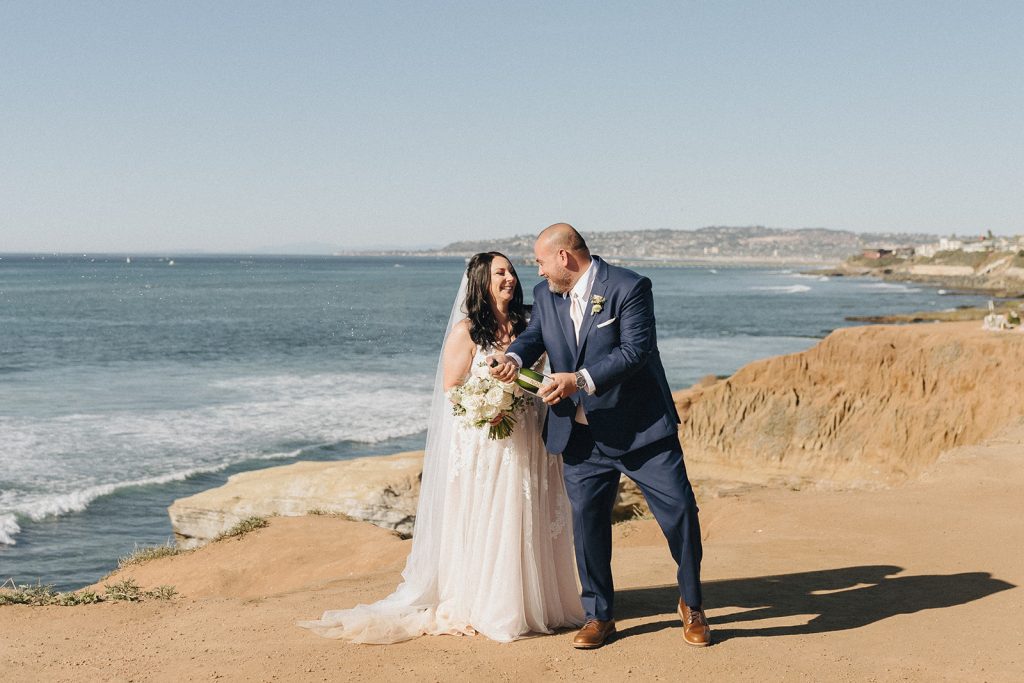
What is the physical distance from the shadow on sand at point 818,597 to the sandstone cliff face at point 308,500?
19.7 feet

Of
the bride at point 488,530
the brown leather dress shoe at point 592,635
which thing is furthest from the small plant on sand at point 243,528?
the brown leather dress shoe at point 592,635

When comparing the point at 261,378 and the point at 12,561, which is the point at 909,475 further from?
the point at 261,378

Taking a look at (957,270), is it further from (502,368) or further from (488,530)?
(502,368)

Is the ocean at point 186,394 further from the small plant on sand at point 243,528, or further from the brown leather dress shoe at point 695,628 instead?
the brown leather dress shoe at point 695,628

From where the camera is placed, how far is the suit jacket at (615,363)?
529cm

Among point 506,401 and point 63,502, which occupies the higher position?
point 506,401

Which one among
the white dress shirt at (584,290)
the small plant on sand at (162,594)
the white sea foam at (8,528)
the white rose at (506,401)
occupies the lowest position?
the white sea foam at (8,528)

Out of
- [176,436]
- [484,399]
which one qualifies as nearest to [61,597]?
[484,399]

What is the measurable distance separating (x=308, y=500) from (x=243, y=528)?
1544 millimetres

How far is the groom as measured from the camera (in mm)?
5340

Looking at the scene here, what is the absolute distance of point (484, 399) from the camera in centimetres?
544

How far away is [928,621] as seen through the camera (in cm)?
604

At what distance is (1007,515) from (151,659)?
26.5 ft

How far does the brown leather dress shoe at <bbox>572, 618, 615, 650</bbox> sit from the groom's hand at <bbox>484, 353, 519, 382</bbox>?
160cm
